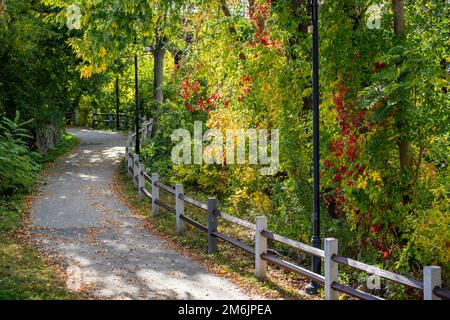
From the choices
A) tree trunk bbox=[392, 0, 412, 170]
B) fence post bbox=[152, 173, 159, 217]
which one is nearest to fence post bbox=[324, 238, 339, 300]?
tree trunk bbox=[392, 0, 412, 170]

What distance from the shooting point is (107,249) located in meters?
11.9

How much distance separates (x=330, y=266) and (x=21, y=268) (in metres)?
5.35

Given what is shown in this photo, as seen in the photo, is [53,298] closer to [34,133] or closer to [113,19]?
[113,19]

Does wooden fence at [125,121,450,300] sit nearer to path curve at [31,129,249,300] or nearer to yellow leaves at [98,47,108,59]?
path curve at [31,129,249,300]

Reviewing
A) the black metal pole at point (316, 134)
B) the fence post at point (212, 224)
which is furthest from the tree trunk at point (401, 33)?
the fence post at point (212, 224)

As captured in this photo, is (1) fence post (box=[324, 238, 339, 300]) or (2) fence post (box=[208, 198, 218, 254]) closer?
(1) fence post (box=[324, 238, 339, 300])

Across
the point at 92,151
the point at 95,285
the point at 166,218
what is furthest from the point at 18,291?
the point at 92,151

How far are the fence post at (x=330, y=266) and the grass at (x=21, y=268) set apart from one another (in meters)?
3.68

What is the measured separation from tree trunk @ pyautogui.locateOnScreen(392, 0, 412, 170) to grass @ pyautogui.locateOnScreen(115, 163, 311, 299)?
8.88 feet

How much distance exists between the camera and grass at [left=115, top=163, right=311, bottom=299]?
9.52 m

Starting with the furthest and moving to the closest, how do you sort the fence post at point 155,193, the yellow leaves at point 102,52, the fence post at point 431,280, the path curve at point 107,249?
the fence post at point 155,193 → the yellow leaves at point 102,52 → the path curve at point 107,249 → the fence post at point 431,280

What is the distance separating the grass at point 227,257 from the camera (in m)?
9.52

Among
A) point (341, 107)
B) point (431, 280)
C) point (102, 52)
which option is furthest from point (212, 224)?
point (431, 280)

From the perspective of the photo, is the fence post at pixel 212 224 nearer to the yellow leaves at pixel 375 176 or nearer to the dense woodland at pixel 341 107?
the dense woodland at pixel 341 107
